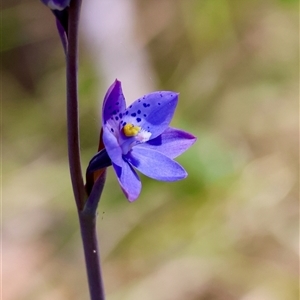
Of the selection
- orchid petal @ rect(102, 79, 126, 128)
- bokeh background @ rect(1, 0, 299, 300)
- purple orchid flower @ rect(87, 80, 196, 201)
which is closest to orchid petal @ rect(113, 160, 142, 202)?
purple orchid flower @ rect(87, 80, 196, 201)

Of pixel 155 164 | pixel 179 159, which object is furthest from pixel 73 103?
pixel 179 159

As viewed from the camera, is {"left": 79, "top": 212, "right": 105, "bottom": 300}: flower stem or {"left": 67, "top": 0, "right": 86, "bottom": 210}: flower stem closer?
{"left": 67, "top": 0, "right": 86, "bottom": 210}: flower stem

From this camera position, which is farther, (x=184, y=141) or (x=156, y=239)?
(x=156, y=239)

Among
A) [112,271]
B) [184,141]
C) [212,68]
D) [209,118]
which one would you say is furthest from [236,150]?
[184,141]

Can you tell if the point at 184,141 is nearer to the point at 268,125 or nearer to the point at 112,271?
the point at 112,271

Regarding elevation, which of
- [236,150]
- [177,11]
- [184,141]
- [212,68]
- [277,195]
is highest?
[184,141]

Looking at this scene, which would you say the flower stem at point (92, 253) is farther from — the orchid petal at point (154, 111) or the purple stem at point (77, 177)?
the orchid petal at point (154, 111)

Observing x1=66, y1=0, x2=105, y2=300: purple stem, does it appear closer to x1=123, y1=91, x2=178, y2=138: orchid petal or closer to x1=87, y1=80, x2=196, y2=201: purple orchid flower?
x1=87, y1=80, x2=196, y2=201: purple orchid flower
